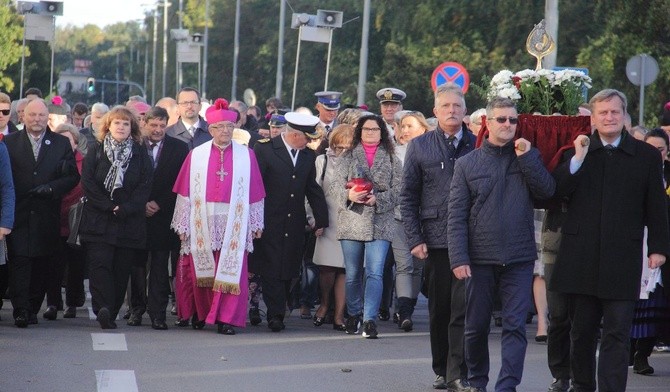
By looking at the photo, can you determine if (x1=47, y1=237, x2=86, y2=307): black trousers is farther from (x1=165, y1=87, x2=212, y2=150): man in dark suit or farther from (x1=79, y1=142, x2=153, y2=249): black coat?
(x1=165, y1=87, x2=212, y2=150): man in dark suit

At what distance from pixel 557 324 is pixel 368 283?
3.94 metres

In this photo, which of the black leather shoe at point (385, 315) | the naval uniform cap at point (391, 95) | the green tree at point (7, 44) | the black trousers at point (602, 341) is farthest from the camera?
the green tree at point (7, 44)

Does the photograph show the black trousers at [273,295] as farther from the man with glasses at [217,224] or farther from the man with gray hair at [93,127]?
the man with gray hair at [93,127]

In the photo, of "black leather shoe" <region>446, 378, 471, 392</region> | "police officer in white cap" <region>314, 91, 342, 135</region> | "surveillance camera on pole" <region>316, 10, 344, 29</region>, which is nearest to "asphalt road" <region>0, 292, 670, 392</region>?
"black leather shoe" <region>446, 378, 471, 392</region>

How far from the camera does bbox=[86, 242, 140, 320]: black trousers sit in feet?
46.2

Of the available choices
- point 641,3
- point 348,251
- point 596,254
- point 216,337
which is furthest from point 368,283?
point 641,3

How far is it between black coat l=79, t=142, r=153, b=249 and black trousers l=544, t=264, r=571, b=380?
4755 mm

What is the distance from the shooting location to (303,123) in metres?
15.1

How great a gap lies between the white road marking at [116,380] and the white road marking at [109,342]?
54.1 inches

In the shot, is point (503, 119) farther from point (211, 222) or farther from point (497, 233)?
point (211, 222)

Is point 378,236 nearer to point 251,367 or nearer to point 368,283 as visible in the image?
point 368,283

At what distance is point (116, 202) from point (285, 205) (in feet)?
5.37

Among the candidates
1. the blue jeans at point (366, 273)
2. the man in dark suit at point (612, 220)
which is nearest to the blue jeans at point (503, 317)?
the man in dark suit at point (612, 220)

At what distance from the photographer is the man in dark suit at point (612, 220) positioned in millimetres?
9609
